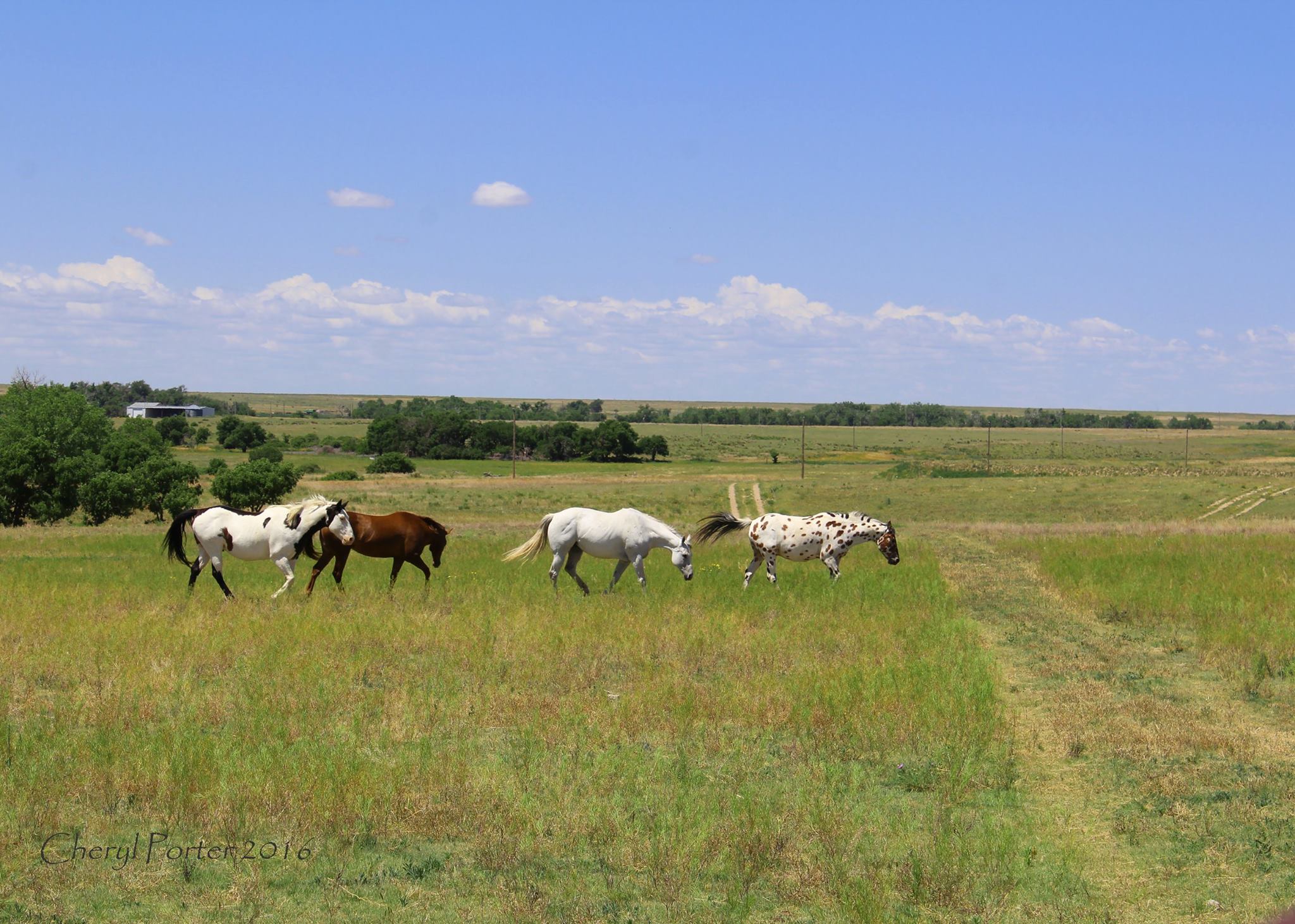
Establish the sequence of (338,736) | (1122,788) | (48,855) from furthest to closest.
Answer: (338,736), (1122,788), (48,855)

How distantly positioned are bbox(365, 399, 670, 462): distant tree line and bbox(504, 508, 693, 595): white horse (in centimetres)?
10713

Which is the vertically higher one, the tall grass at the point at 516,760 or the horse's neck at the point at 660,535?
the horse's neck at the point at 660,535

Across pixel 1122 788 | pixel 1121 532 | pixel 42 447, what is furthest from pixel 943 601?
pixel 42 447

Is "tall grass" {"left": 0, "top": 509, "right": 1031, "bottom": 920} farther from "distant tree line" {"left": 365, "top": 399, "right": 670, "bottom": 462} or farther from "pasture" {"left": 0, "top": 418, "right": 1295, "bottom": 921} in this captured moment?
"distant tree line" {"left": 365, "top": 399, "right": 670, "bottom": 462}

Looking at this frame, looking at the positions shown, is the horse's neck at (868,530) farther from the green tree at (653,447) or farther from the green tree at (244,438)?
the green tree at (244,438)

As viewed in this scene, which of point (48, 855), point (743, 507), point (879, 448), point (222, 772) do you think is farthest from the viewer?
point (879, 448)

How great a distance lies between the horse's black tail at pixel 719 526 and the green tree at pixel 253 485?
4465cm

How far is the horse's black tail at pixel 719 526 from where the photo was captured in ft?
75.9

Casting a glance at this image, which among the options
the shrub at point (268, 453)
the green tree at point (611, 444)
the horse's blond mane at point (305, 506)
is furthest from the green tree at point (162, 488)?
the green tree at point (611, 444)

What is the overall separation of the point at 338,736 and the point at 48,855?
294 centimetres

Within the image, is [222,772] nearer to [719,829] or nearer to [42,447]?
[719,829]

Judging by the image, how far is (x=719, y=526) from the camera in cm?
2352

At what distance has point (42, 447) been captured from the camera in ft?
193

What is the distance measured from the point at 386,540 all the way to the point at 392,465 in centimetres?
8849
